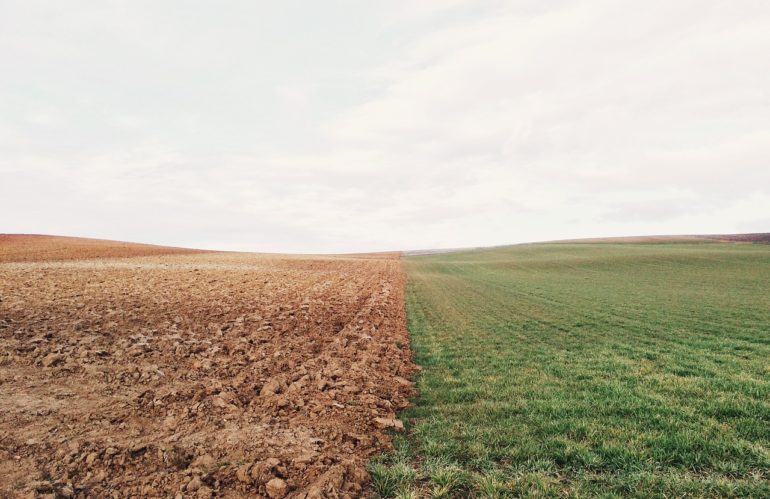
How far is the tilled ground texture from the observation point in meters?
5.46

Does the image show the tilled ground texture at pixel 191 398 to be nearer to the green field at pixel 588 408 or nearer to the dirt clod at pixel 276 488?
the dirt clod at pixel 276 488

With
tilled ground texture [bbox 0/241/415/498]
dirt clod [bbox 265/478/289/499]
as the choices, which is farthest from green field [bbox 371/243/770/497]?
dirt clod [bbox 265/478/289/499]

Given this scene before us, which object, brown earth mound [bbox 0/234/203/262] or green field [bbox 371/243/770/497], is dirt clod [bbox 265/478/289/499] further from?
brown earth mound [bbox 0/234/203/262]

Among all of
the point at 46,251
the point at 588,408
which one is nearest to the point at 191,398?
the point at 588,408

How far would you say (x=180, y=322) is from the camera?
14508 millimetres

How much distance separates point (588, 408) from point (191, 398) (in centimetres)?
782

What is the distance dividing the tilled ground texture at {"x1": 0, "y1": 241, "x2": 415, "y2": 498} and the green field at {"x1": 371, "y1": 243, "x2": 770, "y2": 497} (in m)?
0.92

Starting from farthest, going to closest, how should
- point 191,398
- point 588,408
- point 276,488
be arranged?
point 191,398 < point 588,408 < point 276,488

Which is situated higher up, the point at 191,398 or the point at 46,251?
the point at 46,251

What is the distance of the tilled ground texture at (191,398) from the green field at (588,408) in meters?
0.92

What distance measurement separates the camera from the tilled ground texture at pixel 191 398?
215 inches

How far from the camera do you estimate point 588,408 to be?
291 inches

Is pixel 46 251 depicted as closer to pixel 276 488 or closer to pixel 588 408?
pixel 276 488

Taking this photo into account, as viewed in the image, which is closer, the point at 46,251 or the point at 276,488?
the point at 276,488
